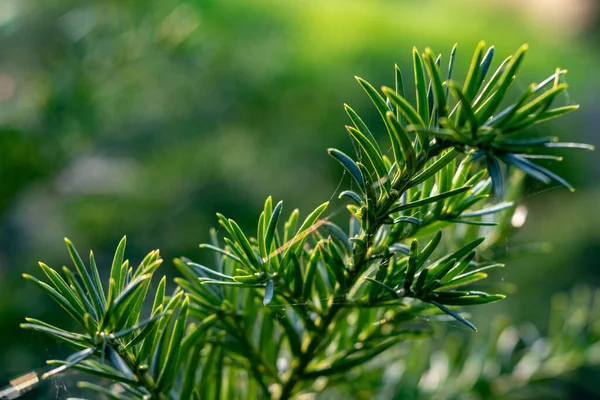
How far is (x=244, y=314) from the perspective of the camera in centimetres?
21

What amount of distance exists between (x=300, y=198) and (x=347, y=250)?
99cm

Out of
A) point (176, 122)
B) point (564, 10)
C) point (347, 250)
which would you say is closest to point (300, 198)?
point (176, 122)

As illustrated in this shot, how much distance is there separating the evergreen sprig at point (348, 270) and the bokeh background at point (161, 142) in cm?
4

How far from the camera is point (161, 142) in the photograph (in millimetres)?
805

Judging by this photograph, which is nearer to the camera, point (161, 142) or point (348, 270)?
point (348, 270)

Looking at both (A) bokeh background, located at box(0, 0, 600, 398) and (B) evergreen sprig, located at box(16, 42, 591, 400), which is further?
(A) bokeh background, located at box(0, 0, 600, 398)

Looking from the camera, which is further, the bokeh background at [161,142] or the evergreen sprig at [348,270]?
the bokeh background at [161,142]

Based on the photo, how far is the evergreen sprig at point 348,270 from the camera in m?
0.14

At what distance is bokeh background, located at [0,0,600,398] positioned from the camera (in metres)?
0.48

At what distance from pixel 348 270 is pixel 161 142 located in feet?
2.19

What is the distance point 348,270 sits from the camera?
0.17m

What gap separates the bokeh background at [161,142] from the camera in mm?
482

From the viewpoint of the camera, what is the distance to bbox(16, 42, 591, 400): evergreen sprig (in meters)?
0.14

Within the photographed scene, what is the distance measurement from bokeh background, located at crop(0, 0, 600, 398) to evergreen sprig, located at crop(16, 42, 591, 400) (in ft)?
0.13
